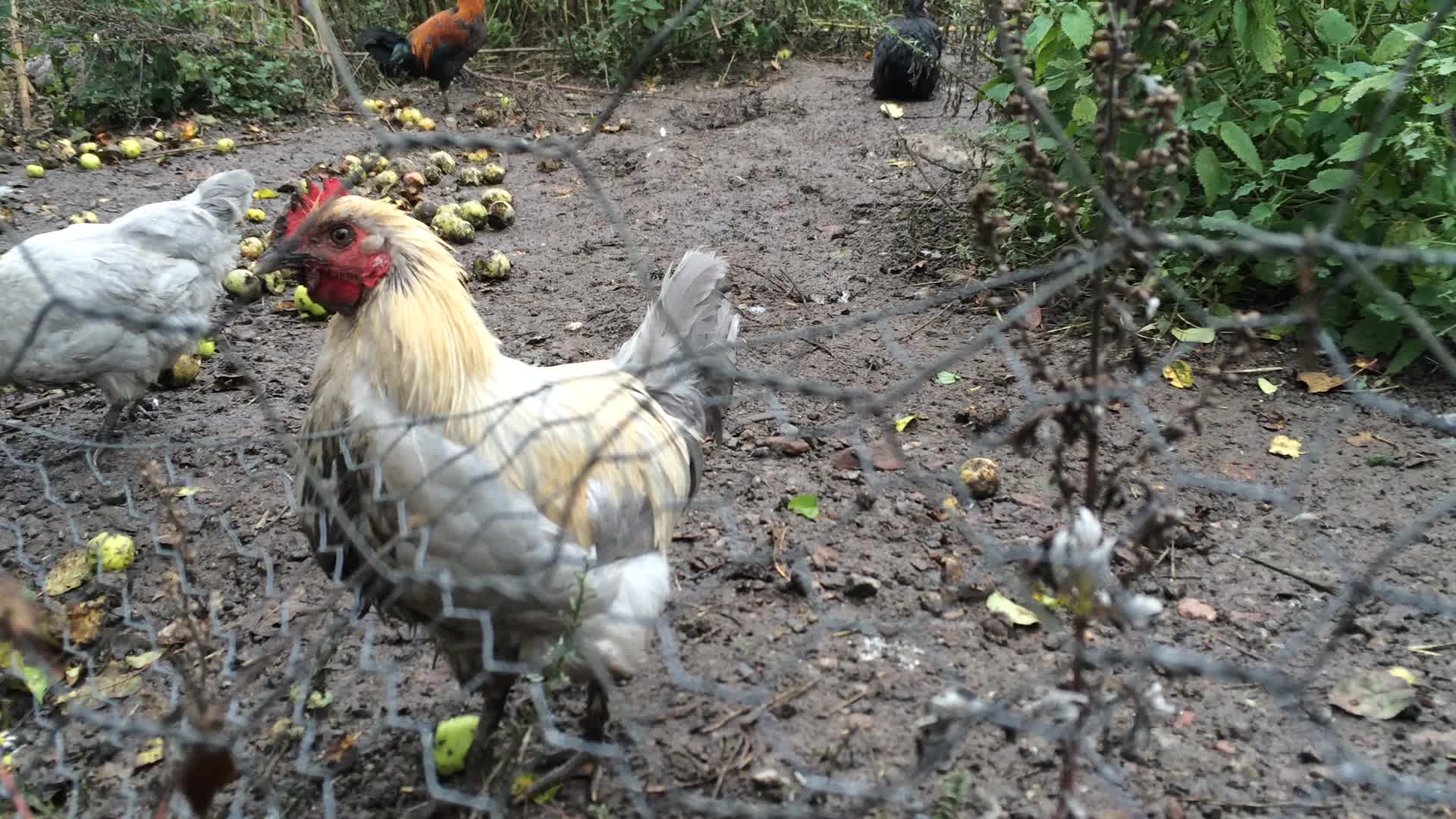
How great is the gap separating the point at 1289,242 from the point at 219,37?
7794 millimetres

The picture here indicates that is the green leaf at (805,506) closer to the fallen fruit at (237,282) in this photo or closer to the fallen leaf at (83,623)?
the fallen leaf at (83,623)

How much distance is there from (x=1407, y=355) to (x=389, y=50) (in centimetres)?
771

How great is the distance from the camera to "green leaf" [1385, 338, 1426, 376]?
3.17 m

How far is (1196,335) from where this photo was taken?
11.3 ft

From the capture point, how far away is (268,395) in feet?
12.2

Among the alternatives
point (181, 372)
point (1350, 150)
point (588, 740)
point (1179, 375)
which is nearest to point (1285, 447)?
point (1179, 375)

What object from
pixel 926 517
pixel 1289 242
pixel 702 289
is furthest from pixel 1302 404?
pixel 1289 242

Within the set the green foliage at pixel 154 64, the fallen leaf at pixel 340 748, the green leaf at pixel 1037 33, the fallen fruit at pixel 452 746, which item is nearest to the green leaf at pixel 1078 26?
the green leaf at pixel 1037 33

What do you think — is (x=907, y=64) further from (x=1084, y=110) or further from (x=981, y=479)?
(x=981, y=479)

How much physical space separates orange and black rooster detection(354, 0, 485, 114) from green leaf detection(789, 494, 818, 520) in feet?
19.5

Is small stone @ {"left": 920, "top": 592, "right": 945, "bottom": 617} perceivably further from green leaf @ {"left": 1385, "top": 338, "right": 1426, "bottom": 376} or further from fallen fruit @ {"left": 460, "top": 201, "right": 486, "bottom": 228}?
fallen fruit @ {"left": 460, "top": 201, "right": 486, "bottom": 228}

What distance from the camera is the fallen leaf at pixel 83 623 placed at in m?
2.48

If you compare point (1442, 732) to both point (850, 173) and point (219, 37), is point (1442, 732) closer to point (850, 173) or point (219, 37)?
point (850, 173)

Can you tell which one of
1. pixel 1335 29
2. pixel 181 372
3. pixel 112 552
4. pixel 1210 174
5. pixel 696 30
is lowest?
pixel 181 372
